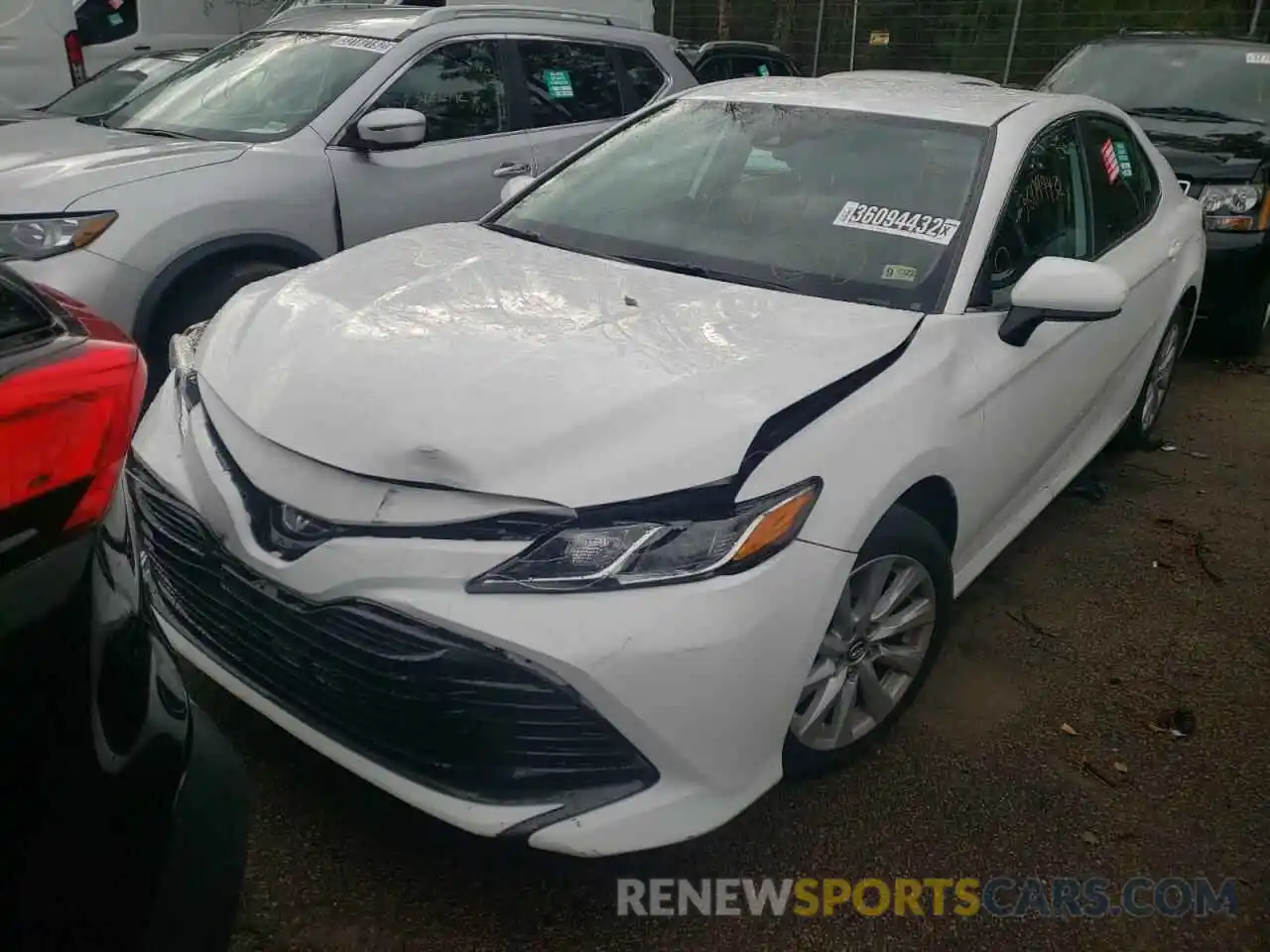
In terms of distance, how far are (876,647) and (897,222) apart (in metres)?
1.19

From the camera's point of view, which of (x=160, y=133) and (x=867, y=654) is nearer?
(x=867, y=654)

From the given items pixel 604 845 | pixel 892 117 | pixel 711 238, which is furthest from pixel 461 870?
pixel 892 117

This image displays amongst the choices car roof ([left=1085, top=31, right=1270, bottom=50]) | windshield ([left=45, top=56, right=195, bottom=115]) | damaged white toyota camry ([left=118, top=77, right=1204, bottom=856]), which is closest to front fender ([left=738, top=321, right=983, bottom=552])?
damaged white toyota camry ([left=118, top=77, right=1204, bottom=856])

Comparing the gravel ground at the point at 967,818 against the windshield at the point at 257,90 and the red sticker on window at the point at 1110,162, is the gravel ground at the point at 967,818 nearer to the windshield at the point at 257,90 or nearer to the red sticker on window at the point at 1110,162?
the red sticker on window at the point at 1110,162

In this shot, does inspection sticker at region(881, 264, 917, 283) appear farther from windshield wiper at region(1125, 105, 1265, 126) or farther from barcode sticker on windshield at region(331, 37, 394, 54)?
windshield wiper at region(1125, 105, 1265, 126)

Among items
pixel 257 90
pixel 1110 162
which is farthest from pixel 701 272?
pixel 257 90

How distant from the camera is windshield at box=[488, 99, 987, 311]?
2.79 metres

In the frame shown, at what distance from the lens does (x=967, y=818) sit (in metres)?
2.43

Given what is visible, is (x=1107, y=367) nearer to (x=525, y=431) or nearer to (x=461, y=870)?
(x=525, y=431)

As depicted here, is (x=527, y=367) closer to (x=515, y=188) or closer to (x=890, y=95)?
(x=515, y=188)

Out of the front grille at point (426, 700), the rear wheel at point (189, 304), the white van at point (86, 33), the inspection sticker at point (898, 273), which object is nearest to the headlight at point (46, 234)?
the rear wheel at point (189, 304)

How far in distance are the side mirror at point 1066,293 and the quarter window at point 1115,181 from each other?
90 centimetres

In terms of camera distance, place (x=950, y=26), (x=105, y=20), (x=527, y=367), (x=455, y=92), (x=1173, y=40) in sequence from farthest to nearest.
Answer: (x=950, y=26), (x=105, y=20), (x=1173, y=40), (x=455, y=92), (x=527, y=367)

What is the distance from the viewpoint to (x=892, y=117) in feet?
10.4
